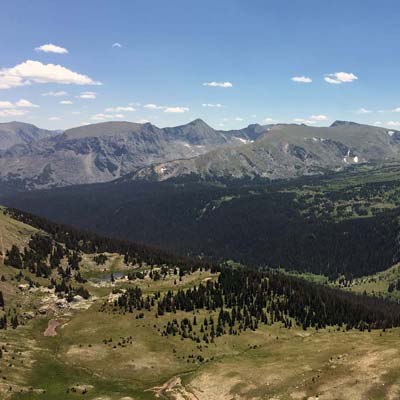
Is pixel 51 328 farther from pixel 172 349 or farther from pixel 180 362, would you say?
pixel 180 362

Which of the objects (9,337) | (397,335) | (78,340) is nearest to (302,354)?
(397,335)

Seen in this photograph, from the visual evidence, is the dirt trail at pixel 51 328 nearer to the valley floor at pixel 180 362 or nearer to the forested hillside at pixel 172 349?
the forested hillside at pixel 172 349

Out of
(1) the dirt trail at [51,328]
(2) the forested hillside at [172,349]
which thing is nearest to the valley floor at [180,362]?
(2) the forested hillside at [172,349]

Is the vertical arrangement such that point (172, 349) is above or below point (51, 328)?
above

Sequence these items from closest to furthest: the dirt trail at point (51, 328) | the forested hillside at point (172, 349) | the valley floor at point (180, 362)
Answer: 1. the valley floor at point (180, 362)
2. the forested hillside at point (172, 349)
3. the dirt trail at point (51, 328)

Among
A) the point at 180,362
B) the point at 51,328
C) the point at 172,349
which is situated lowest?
the point at 51,328

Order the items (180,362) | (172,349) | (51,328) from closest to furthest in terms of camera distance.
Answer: (180,362)
(172,349)
(51,328)

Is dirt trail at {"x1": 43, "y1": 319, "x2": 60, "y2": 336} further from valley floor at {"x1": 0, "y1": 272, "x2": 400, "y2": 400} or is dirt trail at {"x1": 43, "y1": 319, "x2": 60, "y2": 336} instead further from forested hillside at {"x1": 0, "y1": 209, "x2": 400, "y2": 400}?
valley floor at {"x1": 0, "y1": 272, "x2": 400, "y2": 400}

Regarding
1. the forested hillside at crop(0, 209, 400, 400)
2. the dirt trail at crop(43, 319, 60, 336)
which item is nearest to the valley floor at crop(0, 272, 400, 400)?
the forested hillside at crop(0, 209, 400, 400)

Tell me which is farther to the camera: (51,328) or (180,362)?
(51,328)

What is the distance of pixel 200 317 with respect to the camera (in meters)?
184

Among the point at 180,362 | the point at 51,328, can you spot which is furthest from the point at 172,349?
the point at 51,328

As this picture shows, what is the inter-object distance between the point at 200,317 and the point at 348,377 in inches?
3410

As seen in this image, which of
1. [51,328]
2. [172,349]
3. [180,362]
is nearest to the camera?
[180,362]
